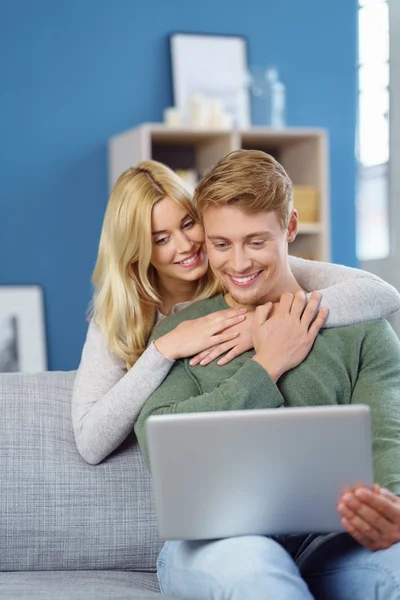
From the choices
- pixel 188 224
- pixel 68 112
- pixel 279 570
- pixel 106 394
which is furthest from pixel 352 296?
pixel 68 112

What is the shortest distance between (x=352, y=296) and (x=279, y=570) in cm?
69

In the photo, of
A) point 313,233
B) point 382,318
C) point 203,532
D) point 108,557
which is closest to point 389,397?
point 382,318

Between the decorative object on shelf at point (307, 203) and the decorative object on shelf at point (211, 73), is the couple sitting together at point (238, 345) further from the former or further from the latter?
the decorative object on shelf at point (211, 73)

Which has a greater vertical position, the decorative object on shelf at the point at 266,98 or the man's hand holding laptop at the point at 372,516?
the decorative object on shelf at the point at 266,98

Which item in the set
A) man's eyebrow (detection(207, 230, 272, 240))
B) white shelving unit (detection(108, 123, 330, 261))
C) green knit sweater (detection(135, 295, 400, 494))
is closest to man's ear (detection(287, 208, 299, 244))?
man's eyebrow (detection(207, 230, 272, 240))

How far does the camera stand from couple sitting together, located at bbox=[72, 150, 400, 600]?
162 centimetres

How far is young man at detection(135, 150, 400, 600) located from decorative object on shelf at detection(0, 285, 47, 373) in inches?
87.1

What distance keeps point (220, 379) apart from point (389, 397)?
0.34 metres

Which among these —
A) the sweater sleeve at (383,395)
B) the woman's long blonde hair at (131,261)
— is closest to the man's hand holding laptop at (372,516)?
the sweater sleeve at (383,395)

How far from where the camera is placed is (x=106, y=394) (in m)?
2.06

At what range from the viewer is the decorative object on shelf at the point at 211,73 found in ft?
14.9

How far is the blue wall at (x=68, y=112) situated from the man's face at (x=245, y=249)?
97.5 inches

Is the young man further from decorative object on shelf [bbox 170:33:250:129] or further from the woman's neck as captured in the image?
decorative object on shelf [bbox 170:33:250:129]

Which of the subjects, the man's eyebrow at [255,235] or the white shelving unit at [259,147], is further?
the white shelving unit at [259,147]
